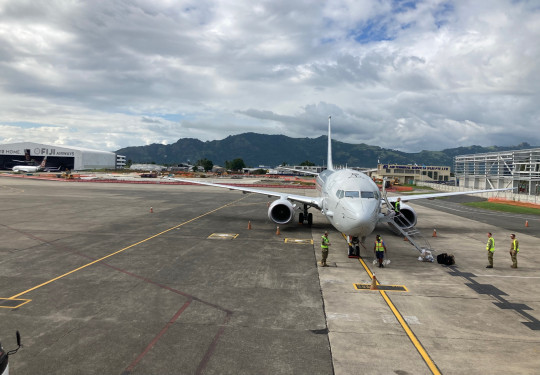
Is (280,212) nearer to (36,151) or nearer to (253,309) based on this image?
(253,309)

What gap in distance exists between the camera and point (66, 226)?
953 inches

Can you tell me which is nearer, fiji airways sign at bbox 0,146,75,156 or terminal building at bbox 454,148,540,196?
terminal building at bbox 454,148,540,196

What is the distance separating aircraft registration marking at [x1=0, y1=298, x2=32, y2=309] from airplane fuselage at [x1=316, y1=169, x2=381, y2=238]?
1368cm

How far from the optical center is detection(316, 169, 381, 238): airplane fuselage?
52.2 feet

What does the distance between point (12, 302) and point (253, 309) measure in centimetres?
815

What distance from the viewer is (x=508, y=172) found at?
7788 centimetres

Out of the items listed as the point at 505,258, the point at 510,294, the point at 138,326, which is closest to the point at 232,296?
the point at 138,326

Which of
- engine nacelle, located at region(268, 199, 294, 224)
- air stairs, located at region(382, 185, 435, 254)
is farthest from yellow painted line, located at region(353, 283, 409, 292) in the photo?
engine nacelle, located at region(268, 199, 294, 224)

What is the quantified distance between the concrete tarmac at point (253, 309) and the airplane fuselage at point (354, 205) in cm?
192

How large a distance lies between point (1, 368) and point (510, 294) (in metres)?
15.7

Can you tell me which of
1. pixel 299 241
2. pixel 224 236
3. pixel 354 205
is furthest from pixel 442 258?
pixel 224 236

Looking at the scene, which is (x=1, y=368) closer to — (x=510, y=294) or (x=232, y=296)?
(x=232, y=296)

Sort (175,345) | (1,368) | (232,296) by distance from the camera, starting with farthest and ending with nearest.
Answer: (232,296)
(175,345)
(1,368)

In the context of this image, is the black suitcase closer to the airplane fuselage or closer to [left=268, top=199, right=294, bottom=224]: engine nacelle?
the airplane fuselage
